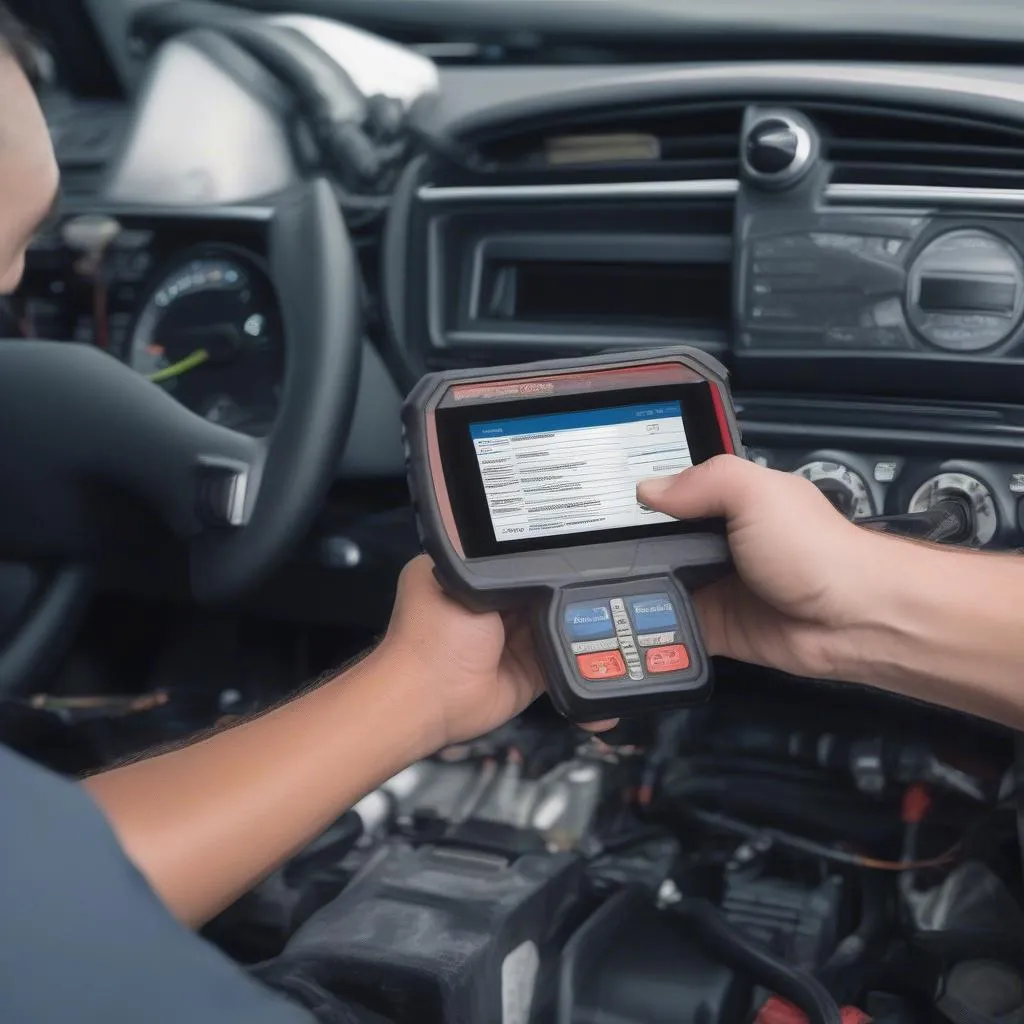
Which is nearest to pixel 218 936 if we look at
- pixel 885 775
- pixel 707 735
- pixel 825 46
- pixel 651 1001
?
pixel 651 1001

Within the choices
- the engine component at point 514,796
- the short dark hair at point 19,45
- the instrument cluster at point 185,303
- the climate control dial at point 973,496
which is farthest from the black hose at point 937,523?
the short dark hair at point 19,45

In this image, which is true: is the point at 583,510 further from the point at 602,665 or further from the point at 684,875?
the point at 684,875

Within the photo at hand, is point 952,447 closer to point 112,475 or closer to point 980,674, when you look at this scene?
point 980,674

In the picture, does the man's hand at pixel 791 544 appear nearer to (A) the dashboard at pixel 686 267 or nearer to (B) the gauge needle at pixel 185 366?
(A) the dashboard at pixel 686 267

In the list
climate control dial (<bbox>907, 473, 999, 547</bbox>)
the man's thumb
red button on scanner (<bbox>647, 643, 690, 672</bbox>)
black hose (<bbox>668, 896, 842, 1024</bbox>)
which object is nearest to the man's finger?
the man's thumb

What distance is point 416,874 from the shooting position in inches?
Answer: 44.3

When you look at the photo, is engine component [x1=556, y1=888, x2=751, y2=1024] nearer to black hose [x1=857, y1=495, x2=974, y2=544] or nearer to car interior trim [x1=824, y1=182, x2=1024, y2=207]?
black hose [x1=857, y1=495, x2=974, y2=544]

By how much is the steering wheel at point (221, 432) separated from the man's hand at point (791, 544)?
1.24 ft

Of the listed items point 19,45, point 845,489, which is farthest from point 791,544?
point 19,45

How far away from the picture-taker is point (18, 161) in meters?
0.76

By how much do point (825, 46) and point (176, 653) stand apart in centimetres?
112

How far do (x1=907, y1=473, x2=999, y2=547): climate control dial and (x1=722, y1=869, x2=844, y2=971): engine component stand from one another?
391mm

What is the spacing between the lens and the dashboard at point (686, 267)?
3.56 feet

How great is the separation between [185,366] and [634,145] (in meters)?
0.52
